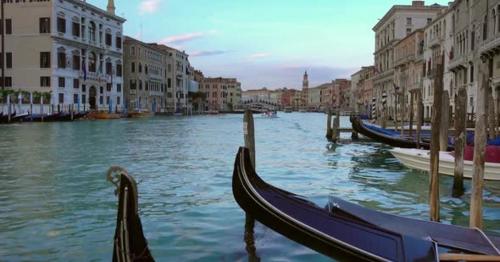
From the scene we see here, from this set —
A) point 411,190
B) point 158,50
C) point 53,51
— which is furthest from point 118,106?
point 411,190

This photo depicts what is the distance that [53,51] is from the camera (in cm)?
3644

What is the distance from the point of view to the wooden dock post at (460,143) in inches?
273

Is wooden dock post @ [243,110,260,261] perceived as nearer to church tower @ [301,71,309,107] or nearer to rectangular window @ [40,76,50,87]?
rectangular window @ [40,76,50,87]

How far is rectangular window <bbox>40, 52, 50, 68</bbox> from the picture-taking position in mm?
36250

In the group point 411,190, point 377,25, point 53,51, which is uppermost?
point 377,25

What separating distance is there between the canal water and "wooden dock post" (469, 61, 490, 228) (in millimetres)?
1324

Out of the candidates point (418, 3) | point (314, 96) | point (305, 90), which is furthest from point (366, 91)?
point (305, 90)

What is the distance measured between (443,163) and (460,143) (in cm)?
232

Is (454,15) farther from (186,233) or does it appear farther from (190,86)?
(190,86)

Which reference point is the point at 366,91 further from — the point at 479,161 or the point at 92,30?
the point at 479,161

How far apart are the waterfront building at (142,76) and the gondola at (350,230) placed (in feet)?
148

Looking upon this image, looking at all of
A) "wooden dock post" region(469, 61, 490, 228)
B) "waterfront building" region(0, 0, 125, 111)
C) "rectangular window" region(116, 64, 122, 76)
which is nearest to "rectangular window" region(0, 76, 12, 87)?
"waterfront building" region(0, 0, 125, 111)

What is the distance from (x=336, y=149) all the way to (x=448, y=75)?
17177mm

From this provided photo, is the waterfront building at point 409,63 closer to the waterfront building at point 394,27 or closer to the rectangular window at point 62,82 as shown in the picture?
the waterfront building at point 394,27
